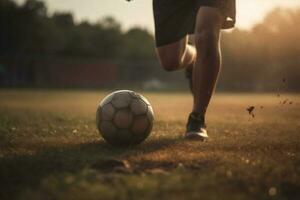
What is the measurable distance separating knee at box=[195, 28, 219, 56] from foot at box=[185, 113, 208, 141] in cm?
55

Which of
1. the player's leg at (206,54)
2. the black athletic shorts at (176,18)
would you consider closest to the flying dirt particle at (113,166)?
the player's leg at (206,54)

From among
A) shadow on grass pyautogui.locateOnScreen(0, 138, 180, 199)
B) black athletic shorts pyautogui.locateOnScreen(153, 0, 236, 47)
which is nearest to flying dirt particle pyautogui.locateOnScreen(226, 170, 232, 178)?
shadow on grass pyautogui.locateOnScreen(0, 138, 180, 199)

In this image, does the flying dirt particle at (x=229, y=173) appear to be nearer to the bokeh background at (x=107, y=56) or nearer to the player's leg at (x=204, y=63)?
Result: the player's leg at (x=204, y=63)

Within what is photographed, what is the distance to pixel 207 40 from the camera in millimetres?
4145

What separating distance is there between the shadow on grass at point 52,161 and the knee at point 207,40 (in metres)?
0.81

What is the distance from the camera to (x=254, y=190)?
2.42 m

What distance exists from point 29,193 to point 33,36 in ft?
117

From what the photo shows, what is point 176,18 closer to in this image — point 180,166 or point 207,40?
point 207,40

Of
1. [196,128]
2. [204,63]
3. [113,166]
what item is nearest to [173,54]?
[204,63]

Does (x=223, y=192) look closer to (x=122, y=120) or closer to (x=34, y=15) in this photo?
(x=122, y=120)

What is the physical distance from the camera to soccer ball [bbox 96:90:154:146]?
3938 millimetres

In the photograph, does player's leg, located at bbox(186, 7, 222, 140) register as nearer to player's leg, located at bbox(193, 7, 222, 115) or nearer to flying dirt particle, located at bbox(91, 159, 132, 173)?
player's leg, located at bbox(193, 7, 222, 115)

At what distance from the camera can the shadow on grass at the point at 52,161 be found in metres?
2.61

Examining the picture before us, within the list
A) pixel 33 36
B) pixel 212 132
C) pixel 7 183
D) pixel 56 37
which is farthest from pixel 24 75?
pixel 7 183
